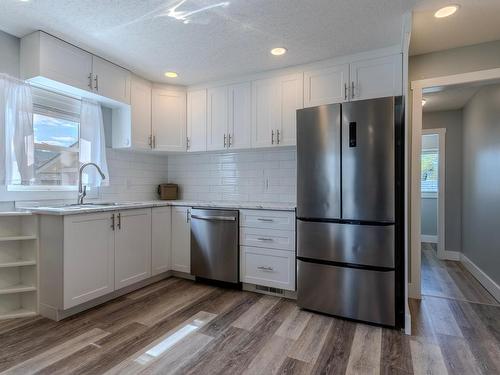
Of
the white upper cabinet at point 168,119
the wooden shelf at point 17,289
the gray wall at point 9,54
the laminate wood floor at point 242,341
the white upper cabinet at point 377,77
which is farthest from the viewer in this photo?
the white upper cabinet at point 168,119

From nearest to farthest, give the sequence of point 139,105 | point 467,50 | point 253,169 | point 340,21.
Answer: point 340,21 → point 467,50 → point 139,105 → point 253,169

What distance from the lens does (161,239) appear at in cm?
324

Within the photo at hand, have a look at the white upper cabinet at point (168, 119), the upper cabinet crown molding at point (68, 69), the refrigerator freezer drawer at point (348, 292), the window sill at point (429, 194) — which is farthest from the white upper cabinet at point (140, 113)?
the window sill at point (429, 194)

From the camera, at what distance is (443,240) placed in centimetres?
431

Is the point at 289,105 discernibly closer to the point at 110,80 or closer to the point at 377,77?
the point at 377,77

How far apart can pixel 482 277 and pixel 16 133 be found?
4917 mm

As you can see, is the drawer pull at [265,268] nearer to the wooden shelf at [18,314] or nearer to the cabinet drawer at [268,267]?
the cabinet drawer at [268,267]

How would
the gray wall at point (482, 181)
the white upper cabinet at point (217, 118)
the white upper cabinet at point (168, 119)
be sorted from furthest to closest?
the white upper cabinet at point (168, 119) < the white upper cabinet at point (217, 118) < the gray wall at point (482, 181)

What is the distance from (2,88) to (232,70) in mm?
2071

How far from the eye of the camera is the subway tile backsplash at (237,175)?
334 cm

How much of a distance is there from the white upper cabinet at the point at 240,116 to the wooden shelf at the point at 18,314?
243 cm

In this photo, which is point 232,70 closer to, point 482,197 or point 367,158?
point 367,158

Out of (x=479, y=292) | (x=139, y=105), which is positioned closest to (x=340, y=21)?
(x=139, y=105)

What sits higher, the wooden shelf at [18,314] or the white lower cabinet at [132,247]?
the white lower cabinet at [132,247]
